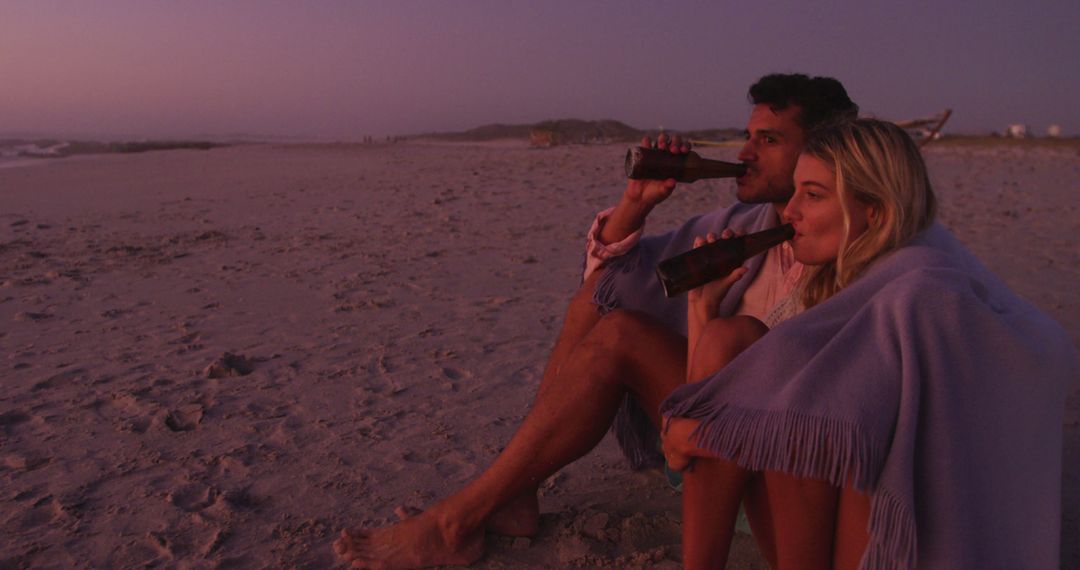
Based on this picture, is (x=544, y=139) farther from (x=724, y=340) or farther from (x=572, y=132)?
(x=724, y=340)

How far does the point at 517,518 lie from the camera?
2430 millimetres

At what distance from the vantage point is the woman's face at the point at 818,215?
1883mm

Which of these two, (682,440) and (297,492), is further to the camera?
(297,492)

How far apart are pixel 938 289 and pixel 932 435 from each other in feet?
0.94

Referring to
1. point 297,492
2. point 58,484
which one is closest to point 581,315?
point 297,492

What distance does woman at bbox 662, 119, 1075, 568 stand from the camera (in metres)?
1.55

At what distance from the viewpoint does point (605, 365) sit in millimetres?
2221

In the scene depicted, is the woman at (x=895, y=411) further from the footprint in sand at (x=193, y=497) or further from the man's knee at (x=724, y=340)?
the footprint in sand at (x=193, y=497)

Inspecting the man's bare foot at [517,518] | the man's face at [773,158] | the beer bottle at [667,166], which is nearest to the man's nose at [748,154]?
the man's face at [773,158]

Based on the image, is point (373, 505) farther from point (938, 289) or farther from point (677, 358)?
point (938, 289)

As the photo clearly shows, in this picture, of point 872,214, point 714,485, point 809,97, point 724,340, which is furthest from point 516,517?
point 809,97

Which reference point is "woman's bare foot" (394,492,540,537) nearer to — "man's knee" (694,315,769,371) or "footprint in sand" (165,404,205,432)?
"man's knee" (694,315,769,371)

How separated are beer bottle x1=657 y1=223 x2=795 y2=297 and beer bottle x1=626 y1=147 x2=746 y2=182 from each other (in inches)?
16.6

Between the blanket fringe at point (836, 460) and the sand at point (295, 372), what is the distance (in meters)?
0.84
